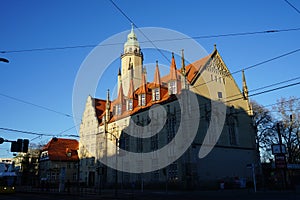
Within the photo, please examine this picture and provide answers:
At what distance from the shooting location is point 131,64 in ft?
194

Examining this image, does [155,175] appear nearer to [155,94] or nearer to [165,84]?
[155,94]

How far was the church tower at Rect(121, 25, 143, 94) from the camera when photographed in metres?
58.9

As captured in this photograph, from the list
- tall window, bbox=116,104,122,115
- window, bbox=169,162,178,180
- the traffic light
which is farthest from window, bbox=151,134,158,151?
the traffic light

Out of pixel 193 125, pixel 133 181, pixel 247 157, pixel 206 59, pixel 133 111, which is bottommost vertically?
pixel 133 181

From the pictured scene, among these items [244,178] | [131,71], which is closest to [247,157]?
[244,178]

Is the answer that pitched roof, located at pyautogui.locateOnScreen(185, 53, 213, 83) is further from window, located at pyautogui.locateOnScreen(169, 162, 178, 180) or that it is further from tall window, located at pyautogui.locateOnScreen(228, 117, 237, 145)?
window, located at pyautogui.locateOnScreen(169, 162, 178, 180)

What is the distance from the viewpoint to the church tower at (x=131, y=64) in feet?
193

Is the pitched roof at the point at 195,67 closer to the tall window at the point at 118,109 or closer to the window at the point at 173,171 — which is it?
the window at the point at 173,171

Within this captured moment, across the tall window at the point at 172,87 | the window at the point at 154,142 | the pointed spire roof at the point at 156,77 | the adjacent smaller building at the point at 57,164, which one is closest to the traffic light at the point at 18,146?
the window at the point at 154,142

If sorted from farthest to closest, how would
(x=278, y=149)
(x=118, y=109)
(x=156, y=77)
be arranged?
(x=118, y=109), (x=156, y=77), (x=278, y=149)

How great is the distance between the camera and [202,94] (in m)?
40.1

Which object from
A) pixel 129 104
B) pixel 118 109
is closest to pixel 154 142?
pixel 129 104

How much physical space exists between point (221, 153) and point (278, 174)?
10.8 metres

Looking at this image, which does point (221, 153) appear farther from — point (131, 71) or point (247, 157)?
point (131, 71)
